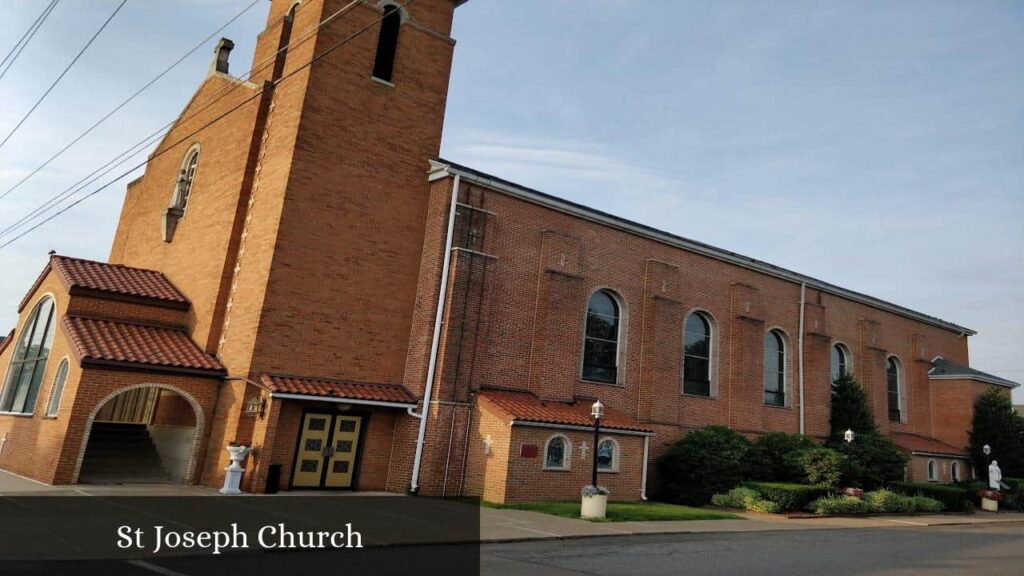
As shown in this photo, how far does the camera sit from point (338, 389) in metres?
18.4

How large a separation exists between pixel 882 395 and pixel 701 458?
50.4 feet

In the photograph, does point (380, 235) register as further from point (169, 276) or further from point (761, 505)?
point (761, 505)

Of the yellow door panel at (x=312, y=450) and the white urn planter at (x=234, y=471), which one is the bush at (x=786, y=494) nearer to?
the yellow door panel at (x=312, y=450)

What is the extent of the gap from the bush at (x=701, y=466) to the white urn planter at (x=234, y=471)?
43.9 ft

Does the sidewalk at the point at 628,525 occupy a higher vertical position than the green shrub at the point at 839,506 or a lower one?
lower

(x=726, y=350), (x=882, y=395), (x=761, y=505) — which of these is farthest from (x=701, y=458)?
(x=882, y=395)

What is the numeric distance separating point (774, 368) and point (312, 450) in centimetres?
1964

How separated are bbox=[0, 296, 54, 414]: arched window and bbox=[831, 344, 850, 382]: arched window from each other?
30192 mm

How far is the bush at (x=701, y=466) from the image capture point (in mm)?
A: 22500

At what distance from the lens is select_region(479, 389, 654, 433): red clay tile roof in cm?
1894

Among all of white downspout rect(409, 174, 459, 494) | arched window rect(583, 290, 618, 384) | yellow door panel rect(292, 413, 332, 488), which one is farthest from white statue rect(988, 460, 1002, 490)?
yellow door panel rect(292, 413, 332, 488)

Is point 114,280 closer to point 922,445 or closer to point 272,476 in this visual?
point 272,476

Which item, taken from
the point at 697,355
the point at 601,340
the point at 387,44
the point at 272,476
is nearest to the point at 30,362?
the point at 272,476

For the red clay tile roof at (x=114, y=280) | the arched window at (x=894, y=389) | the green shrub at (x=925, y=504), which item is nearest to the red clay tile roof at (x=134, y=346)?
the red clay tile roof at (x=114, y=280)
